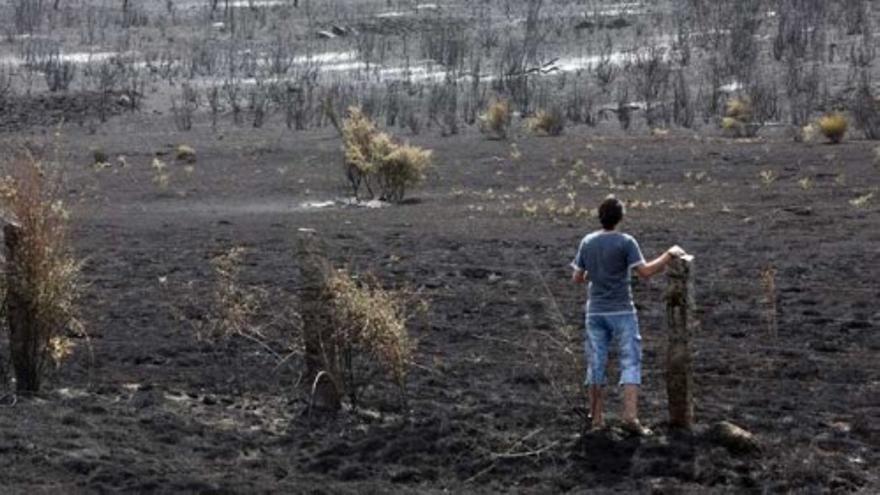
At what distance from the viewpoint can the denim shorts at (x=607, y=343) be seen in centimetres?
1083

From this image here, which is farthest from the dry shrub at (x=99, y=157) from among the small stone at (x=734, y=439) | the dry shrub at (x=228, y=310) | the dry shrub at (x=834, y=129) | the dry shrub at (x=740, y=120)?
the small stone at (x=734, y=439)

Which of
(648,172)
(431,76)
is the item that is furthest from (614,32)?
(648,172)

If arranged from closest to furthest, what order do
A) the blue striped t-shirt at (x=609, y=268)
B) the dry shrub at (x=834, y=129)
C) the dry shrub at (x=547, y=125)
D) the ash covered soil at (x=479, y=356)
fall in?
the ash covered soil at (x=479, y=356) → the blue striped t-shirt at (x=609, y=268) → the dry shrub at (x=834, y=129) → the dry shrub at (x=547, y=125)

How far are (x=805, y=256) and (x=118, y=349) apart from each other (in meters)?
9.67

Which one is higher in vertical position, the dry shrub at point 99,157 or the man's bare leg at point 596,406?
the man's bare leg at point 596,406

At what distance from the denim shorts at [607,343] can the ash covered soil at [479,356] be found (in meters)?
0.34

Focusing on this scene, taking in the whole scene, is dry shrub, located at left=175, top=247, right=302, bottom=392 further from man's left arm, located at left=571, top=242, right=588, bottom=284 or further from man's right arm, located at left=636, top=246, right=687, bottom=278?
man's right arm, located at left=636, top=246, right=687, bottom=278

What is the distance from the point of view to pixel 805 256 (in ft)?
69.2

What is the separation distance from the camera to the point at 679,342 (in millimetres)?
10656

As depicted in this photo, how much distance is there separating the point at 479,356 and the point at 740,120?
30758 mm

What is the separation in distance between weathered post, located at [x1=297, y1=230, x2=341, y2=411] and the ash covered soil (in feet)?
0.87

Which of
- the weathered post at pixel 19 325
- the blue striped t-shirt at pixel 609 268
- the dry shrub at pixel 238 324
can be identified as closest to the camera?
the blue striped t-shirt at pixel 609 268

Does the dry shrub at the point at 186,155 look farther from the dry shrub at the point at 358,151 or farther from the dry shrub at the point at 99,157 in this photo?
the dry shrub at the point at 358,151

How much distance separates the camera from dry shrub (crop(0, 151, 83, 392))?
1164cm
